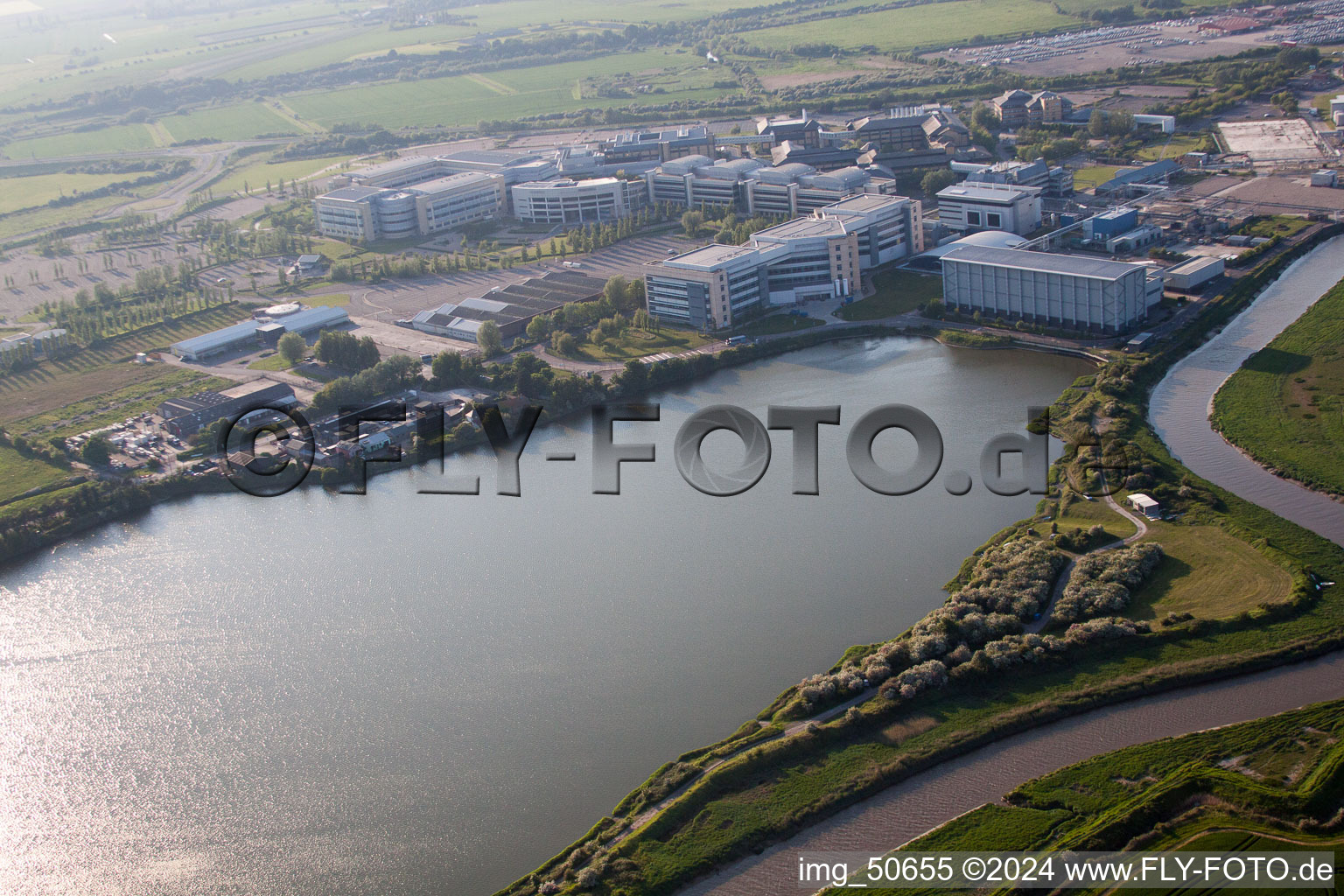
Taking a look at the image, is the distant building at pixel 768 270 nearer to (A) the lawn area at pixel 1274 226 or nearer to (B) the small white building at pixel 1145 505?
(A) the lawn area at pixel 1274 226

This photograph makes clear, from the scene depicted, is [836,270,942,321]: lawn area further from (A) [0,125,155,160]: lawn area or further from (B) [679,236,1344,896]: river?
(A) [0,125,155,160]: lawn area

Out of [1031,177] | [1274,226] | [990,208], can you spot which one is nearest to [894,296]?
[990,208]

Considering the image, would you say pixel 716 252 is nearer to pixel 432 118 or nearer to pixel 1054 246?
pixel 1054 246

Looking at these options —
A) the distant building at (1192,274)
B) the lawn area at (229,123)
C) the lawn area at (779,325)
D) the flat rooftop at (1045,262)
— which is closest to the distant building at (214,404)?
the lawn area at (779,325)

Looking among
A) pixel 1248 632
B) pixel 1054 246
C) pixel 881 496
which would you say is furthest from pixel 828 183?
pixel 1248 632

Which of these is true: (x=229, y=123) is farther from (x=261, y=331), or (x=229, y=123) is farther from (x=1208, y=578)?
(x=1208, y=578)

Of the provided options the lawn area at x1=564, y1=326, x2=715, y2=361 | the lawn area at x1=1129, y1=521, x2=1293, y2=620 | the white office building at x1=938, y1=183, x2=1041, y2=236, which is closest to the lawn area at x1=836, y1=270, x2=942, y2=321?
the lawn area at x1=564, y1=326, x2=715, y2=361
